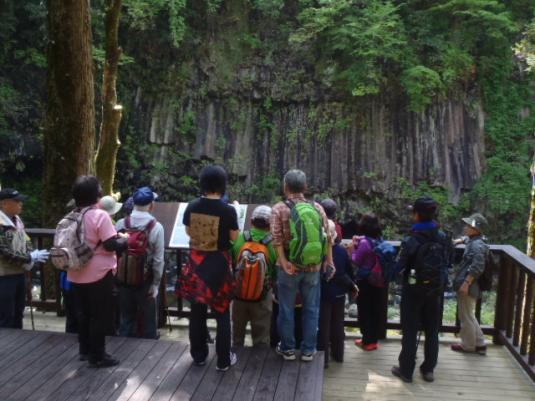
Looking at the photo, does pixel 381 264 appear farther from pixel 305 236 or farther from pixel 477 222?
pixel 305 236

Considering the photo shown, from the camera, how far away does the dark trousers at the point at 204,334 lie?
3441 mm

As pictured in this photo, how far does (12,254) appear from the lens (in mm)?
3979

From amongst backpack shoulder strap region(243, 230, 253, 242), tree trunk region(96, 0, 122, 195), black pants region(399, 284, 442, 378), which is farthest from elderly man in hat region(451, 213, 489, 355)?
tree trunk region(96, 0, 122, 195)

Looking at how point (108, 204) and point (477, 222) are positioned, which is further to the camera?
point (477, 222)

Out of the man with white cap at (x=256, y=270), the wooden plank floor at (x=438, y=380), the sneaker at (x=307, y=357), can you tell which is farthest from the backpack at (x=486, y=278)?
the man with white cap at (x=256, y=270)

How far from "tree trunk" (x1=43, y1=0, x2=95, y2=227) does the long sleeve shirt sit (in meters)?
2.21

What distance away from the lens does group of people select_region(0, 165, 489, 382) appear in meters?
3.42

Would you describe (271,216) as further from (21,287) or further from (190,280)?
(21,287)

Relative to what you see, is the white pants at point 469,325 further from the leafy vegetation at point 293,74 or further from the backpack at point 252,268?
the leafy vegetation at point 293,74

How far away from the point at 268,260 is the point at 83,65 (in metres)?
3.46

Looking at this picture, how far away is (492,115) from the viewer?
17.9m

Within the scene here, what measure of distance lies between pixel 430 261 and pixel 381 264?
1.82ft

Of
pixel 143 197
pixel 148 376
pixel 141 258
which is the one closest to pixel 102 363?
pixel 148 376

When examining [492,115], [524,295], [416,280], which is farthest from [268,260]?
[492,115]
